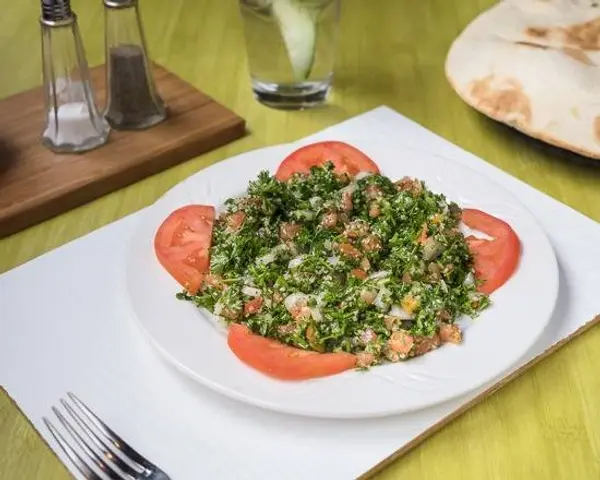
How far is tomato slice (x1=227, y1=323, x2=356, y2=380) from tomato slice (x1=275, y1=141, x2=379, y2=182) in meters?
0.31

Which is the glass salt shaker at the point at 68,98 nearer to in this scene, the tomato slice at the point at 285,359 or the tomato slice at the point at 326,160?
the tomato slice at the point at 326,160

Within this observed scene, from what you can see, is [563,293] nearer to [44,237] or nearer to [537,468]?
[537,468]

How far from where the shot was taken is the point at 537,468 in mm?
720

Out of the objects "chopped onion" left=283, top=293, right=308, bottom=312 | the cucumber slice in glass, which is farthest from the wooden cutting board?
"chopped onion" left=283, top=293, right=308, bottom=312

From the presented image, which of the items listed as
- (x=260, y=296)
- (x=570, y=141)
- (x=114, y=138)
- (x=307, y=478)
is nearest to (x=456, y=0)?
(x=570, y=141)

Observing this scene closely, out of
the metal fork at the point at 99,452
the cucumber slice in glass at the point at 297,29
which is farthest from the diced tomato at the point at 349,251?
the cucumber slice in glass at the point at 297,29

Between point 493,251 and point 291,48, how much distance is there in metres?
0.48

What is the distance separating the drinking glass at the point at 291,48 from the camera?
1173 millimetres

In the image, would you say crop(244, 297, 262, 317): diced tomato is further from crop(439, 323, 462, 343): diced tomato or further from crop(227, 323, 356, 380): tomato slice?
crop(439, 323, 462, 343): diced tomato

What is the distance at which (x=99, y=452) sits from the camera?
69cm

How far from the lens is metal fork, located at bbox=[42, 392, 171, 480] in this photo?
678 mm

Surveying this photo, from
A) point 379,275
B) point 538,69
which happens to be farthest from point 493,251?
point 538,69

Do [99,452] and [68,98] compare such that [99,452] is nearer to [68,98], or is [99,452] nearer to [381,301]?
[381,301]

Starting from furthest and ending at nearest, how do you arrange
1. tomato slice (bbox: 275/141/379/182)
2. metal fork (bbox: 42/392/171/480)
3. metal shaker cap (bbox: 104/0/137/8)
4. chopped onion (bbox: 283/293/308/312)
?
metal shaker cap (bbox: 104/0/137/8), tomato slice (bbox: 275/141/379/182), chopped onion (bbox: 283/293/308/312), metal fork (bbox: 42/392/171/480)
